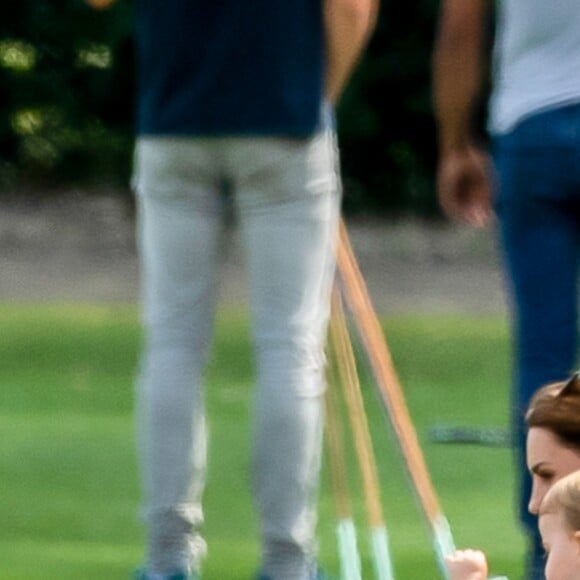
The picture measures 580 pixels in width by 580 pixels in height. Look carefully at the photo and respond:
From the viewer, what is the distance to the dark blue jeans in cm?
448

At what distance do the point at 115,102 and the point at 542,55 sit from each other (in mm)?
12731

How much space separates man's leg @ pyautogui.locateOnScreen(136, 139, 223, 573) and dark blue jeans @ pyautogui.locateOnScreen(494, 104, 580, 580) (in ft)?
1.95

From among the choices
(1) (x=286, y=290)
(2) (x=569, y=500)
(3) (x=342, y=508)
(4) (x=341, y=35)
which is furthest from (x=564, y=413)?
(3) (x=342, y=508)

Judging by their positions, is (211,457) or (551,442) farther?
(211,457)

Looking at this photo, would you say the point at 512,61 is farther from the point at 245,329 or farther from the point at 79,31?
the point at 79,31

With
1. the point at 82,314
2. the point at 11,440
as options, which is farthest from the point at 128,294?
the point at 11,440

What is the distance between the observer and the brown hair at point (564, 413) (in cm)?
332

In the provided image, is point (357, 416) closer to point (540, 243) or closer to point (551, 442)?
point (540, 243)

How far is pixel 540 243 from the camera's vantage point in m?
4.54

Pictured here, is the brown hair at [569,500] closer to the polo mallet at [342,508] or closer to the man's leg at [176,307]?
the man's leg at [176,307]

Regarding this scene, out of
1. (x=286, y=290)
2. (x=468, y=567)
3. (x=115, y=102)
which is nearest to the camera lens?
(x=468, y=567)

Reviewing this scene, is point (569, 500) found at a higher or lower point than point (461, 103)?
lower

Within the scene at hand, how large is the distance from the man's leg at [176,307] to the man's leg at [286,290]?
0.09m

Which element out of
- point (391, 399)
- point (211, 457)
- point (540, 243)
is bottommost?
point (211, 457)
